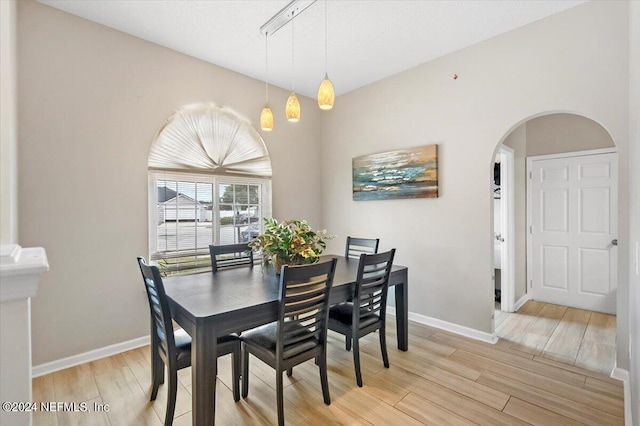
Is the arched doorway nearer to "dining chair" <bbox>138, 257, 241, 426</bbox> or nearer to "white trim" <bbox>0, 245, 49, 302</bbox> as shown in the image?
"dining chair" <bbox>138, 257, 241, 426</bbox>

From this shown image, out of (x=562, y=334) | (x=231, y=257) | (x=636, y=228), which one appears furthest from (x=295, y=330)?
(x=562, y=334)

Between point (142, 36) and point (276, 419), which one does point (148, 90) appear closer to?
point (142, 36)

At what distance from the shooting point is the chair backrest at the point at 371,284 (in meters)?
2.30

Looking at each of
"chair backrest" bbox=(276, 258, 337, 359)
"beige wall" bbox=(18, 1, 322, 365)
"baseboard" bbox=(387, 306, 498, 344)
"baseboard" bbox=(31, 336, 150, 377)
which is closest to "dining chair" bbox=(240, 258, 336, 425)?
"chair backrest" bbox=(276, 258, 337, 359)

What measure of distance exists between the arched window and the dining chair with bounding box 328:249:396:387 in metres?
1.76

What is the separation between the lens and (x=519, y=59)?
283cm

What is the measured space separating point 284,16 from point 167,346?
2.64 m

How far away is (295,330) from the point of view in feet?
6.29

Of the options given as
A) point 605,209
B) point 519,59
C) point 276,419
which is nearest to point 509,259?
point 605,209

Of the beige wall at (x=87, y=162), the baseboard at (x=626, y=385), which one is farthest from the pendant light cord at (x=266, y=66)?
the baseboard at (x=626, y=385)

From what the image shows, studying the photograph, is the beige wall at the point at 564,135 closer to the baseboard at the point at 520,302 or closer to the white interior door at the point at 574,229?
the white interior door at the point at 574,229

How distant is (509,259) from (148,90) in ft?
15.0

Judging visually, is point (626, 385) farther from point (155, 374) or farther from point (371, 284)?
point (155, 374)

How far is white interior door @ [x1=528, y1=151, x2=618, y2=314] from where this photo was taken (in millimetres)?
3670
